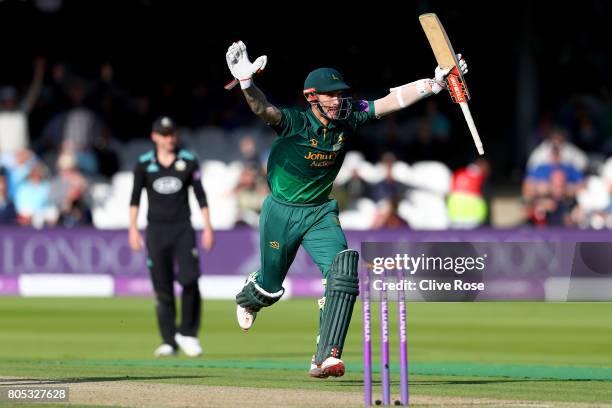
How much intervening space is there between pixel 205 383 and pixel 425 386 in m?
1.41

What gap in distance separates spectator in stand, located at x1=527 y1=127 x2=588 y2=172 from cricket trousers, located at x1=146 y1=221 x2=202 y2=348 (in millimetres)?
9261

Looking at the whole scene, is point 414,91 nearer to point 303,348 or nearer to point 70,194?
point 303,348

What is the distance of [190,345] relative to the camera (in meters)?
13.4

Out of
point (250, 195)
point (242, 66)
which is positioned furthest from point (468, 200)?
point (242, 66)

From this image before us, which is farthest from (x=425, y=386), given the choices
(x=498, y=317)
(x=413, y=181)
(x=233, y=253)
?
(x=413, y=181)

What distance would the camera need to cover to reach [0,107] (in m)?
22.8

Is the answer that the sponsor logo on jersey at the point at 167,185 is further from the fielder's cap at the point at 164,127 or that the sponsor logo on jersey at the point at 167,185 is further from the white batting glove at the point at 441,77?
the white batting glove at the point at 441,77

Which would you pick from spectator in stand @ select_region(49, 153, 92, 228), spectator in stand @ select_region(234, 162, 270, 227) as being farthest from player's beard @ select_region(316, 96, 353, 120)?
spectator in stand @ select_region(49, 153, 92, 228)

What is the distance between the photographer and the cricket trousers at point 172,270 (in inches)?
523

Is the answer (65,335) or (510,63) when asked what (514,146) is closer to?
(510,63)

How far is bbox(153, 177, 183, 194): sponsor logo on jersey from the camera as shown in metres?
13.4

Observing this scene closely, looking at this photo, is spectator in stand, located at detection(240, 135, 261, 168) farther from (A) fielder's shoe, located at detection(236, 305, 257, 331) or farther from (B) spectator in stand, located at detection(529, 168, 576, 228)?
(A) fielder's shoe, located at detection(236, 305, 257, 331)

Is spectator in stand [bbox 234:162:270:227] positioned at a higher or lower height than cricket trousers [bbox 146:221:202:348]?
higher

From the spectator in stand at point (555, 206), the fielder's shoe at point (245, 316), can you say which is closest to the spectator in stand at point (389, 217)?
the spectator in stand at point (555, 206)
